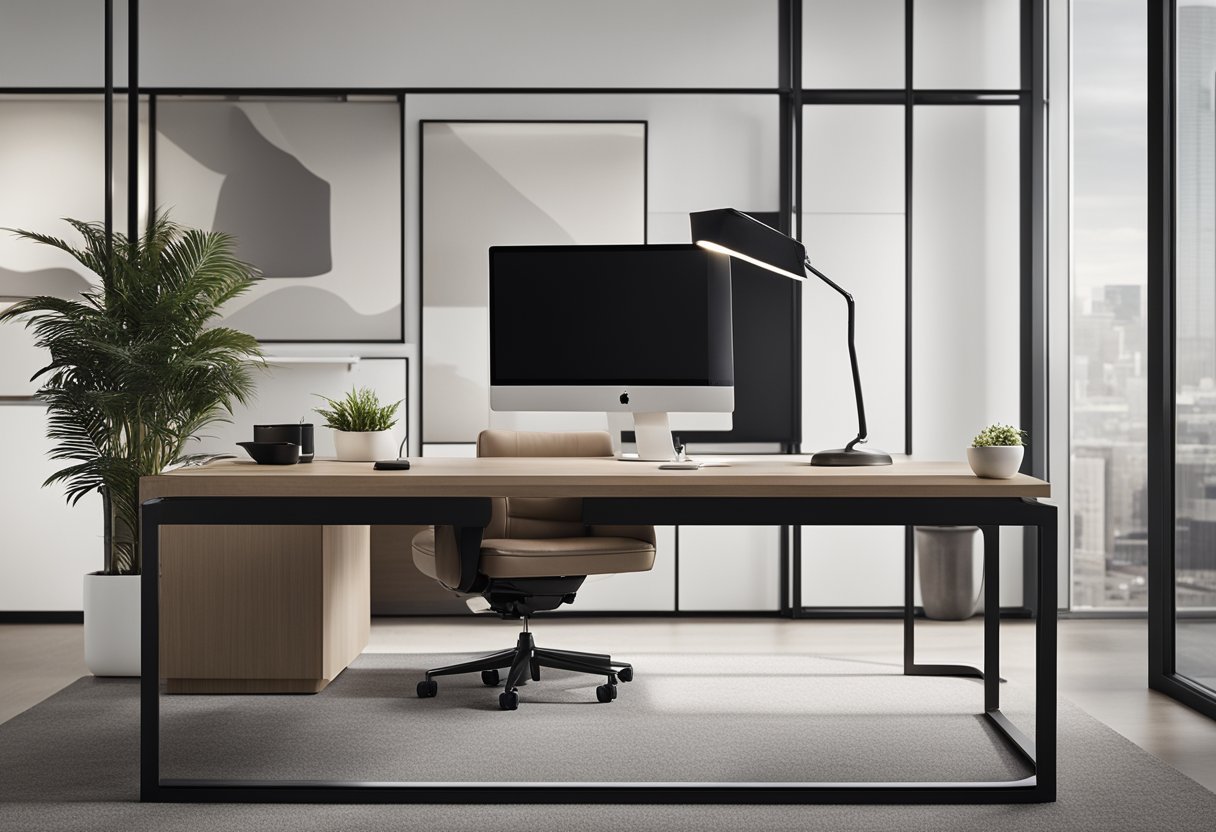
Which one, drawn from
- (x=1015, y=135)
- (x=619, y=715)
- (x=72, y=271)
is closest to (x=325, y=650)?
(x=619, y=715)

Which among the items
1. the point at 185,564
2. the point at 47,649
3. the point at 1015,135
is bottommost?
the point at 47,649

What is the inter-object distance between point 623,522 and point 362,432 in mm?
987

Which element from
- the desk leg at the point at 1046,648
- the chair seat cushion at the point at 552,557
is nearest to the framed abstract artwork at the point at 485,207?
the chair seat cushion at the point at 552,557

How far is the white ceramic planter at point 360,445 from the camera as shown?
310 centimetres

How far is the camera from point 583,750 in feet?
9.56

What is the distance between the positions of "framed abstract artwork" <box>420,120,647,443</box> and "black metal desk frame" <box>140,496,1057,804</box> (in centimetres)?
240

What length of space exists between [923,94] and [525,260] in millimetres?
2669

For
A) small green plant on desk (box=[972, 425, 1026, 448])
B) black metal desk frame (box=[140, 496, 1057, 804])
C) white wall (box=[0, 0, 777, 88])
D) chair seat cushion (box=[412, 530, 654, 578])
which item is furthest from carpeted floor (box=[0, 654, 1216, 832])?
white wall (box=[0, 0, 777, 88])

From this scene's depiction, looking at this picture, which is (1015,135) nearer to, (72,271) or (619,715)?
(619,715)

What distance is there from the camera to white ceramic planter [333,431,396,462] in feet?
Answer: 10.2

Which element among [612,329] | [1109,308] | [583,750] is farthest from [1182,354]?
[583,750]

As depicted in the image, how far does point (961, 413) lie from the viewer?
4.96 metres

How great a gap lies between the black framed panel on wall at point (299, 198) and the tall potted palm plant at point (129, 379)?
2.91 ft

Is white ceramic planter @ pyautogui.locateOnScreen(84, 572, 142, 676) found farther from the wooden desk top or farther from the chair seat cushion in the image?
the wooden desk top
